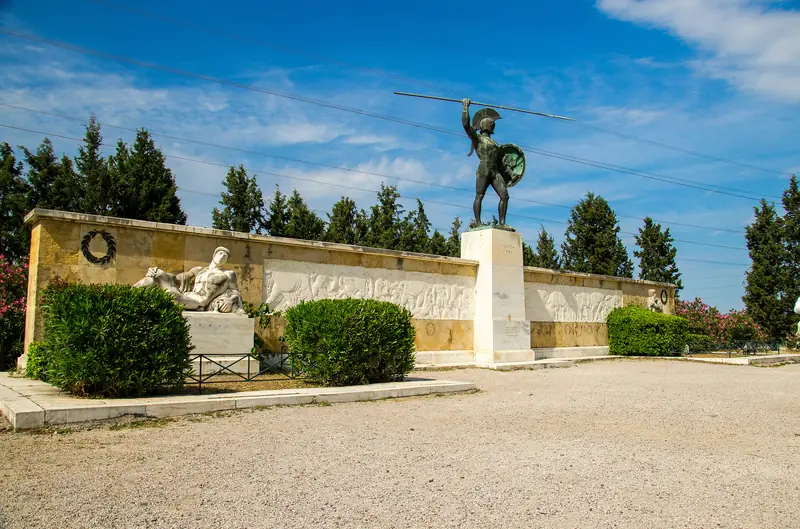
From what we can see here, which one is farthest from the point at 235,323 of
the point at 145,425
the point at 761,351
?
the point at 761,351

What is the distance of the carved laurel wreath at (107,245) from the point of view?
1053cm

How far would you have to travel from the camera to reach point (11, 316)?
13.5 meters

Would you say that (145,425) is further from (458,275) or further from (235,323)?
(458,275)

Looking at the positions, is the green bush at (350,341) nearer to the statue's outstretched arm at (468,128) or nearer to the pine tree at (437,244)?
the statue's outstretched arm at (468,128)

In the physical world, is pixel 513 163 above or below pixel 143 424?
above

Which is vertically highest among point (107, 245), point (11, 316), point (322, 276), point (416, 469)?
point (107, 245)

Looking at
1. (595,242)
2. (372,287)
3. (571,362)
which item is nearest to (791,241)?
(595,242)

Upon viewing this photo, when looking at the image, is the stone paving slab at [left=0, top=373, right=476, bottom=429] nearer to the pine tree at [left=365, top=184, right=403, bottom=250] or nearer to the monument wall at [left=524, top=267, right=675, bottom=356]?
the monument wall at [left=524, top=267, right=675, bottom=356]

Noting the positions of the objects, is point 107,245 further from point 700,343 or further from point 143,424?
point 700,343

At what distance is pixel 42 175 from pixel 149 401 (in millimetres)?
18931

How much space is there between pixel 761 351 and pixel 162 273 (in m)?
20.5

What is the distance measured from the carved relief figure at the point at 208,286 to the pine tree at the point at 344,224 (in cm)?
1608

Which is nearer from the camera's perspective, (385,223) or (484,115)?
(484,115)

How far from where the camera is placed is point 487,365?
15.1m
